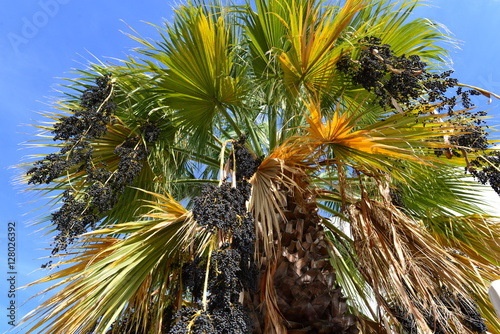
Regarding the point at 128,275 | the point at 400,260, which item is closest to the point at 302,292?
the point at 400,260

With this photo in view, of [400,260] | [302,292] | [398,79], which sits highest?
Answer: [398,79]

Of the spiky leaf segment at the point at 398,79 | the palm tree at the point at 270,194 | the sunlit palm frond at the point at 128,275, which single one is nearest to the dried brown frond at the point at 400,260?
the palm tree at the point at 270,194

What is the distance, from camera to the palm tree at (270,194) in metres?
2.57

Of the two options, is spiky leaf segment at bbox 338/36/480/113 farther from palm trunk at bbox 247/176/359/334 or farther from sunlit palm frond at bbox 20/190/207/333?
sunlit palm frond at bbox 20/190/207/333

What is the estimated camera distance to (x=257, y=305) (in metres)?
2.99

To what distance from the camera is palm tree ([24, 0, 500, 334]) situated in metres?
2.57

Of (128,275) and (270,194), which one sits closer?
(128,275)

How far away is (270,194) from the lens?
3.08 meters

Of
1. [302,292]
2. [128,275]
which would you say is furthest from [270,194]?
[128,275]

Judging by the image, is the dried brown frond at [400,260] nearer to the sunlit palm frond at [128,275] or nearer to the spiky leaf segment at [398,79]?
the spiky leaf segment at [398,79]

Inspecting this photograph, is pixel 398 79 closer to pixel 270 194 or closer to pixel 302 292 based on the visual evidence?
pixel 270 194

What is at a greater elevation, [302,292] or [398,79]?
[398,79]

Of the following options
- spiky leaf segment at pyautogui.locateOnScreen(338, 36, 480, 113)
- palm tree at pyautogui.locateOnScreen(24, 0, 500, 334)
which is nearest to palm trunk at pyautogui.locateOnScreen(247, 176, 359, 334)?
palm tree at pyautogui.locateOnScreen(24, 0, 500, 334)

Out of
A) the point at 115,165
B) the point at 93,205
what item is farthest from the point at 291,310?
the point at 115,165
